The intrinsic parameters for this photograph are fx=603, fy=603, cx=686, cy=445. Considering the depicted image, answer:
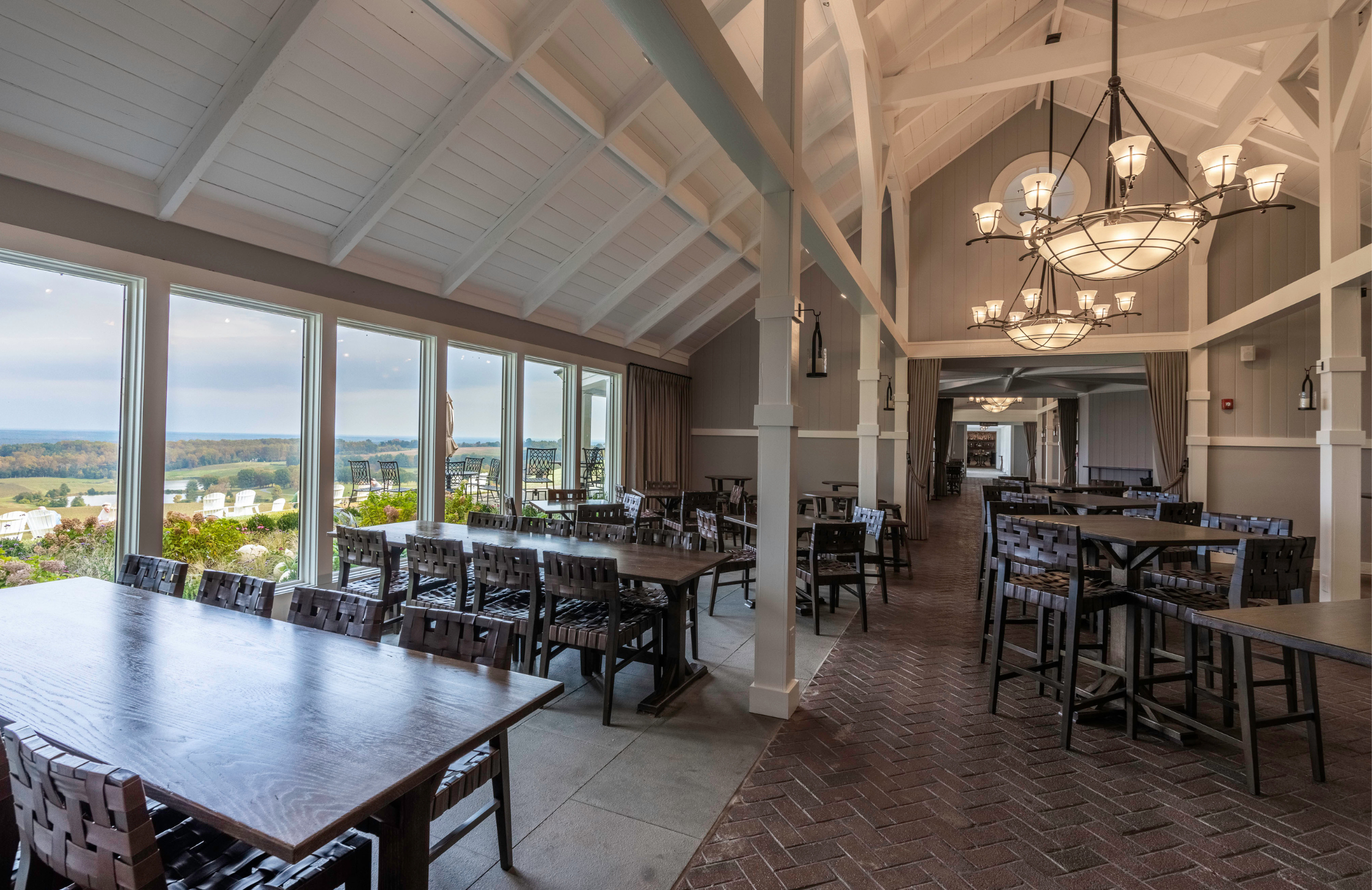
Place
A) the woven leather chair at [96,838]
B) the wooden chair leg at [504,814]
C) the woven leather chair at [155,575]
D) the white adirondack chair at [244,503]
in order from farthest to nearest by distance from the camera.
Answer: the white adirondack chair at [244,503] → the woven leather chair at [155,575] → the wooden chair leg at [504,814] → the woven leather chair at [96,838]

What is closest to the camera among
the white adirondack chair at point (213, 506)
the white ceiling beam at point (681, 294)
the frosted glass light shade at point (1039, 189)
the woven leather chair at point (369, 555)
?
the woven leather chair at point (369, 555)

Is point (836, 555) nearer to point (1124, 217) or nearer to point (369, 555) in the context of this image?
point (1124, 217)

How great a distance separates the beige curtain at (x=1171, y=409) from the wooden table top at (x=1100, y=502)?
2741 mm

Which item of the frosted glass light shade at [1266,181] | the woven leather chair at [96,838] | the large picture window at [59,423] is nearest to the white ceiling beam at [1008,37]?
the frosted glass light shade at [1266,181]

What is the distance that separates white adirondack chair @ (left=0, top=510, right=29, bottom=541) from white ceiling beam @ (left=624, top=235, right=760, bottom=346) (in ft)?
21.5

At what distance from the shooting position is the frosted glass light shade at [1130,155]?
10.7 ft

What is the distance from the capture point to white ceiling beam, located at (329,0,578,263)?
3676mm

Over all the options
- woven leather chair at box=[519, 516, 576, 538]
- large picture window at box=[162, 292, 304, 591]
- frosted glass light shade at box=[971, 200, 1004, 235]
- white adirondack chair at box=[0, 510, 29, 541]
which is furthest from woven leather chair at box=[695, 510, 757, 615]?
white adirondack chair at box=[0, 510, 29, 541]

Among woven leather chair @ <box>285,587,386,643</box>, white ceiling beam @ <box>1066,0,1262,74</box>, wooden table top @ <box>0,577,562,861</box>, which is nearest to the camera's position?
wooden table top @ <box>0,577,562,861</box>

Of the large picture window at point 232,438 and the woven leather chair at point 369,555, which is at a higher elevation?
the large picture window at point 232,438

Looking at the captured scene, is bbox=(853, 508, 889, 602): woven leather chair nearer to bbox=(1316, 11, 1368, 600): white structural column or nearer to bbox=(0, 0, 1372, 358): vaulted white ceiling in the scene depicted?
bbox=(1316, 11, 1368, 600): white structural column

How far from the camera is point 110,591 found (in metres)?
2.47

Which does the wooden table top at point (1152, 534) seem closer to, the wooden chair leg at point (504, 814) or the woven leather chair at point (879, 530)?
the woven leather chair at point (879, 530)

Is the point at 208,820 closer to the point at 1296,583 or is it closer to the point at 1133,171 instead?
the point at 1296,583
